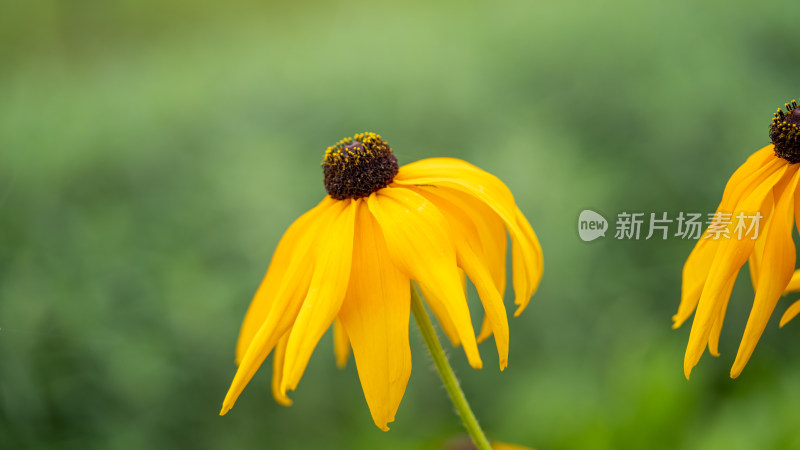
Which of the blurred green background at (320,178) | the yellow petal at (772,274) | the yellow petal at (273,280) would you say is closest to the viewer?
the yellow petal at (772,274)

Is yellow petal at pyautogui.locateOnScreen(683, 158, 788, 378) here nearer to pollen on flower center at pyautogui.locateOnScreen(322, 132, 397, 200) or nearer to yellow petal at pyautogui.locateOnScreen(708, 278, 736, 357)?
yellow petal at pyautogui.locateOnScreen(708, 278, 736, 357)


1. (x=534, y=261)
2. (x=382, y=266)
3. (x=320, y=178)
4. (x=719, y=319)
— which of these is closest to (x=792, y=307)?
(x=719, y=319)

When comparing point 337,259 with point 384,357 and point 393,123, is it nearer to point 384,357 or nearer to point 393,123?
point 384,357

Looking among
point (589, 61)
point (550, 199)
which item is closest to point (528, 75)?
point (589, 61)

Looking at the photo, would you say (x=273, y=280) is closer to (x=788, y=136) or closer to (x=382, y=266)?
(x=382, y=266)

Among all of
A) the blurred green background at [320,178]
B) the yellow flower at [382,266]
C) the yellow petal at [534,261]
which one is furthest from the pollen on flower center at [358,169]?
the blurred green background at [320,178]

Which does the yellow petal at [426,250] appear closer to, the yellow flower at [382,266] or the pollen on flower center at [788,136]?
the yellow flower at [382,266]

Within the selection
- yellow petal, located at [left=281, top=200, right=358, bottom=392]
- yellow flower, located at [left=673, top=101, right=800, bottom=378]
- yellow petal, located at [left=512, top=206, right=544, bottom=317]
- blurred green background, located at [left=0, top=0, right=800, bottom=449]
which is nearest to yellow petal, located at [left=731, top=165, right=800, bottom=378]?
yellow flower, located at [left=673, top=101, right=800, bottom=378]

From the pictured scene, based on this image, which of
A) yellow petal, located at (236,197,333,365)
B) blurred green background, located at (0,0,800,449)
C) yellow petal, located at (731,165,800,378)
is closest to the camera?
yellow petal, located at (731,165,800,378)
